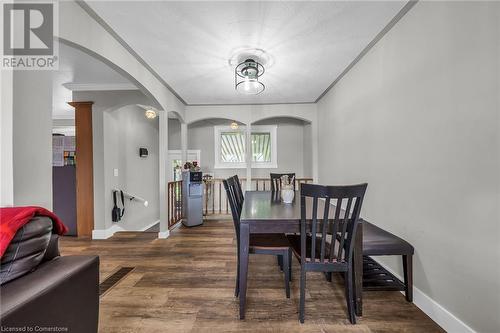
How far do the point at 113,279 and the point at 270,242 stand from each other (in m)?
1.76

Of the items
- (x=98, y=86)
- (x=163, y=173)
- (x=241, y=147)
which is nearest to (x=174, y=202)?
(x=163, y=173)

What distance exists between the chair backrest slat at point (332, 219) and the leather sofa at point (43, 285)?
1367 mm

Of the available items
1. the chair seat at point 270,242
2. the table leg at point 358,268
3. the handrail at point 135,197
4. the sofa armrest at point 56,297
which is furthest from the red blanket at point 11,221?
the handrail at point 135,197

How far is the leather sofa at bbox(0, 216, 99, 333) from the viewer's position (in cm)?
82

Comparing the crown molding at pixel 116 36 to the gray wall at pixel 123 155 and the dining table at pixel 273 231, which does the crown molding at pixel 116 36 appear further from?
the dining table at pixel 273 231

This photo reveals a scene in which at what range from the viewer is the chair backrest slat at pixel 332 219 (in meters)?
1.47

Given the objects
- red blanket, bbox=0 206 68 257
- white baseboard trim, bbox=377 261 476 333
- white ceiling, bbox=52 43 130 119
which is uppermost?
white ceiling, bbox=52 43 130 119

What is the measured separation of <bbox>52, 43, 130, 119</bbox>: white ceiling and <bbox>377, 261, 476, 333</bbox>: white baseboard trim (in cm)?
439

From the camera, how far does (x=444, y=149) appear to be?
1541mm

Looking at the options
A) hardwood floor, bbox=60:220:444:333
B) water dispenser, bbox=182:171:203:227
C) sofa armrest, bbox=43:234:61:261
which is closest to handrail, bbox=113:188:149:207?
water dispenser, bbox=182:171:203:227

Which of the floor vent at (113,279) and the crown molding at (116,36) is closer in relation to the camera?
the crown molding at (116,36)

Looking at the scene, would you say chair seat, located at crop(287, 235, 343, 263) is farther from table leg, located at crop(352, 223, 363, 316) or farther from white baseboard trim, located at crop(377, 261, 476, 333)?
white baseboard trim, located at crop(377, 261, 476, 333)

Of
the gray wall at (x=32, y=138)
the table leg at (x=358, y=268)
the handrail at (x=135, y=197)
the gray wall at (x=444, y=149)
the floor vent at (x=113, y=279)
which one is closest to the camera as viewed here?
the gray wall at (x=444, y=149)

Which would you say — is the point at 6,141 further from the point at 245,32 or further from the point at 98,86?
the point at 98,86
